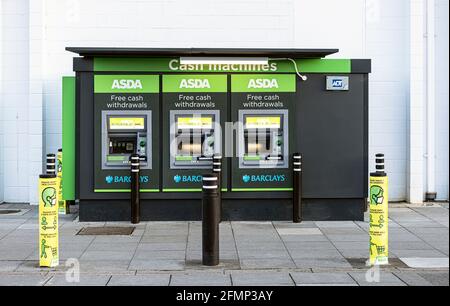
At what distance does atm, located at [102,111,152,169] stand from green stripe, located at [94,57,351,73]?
34.3 inches

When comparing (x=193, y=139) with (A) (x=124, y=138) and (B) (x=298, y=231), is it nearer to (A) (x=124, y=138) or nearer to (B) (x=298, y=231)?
(A) (x=124, y=138)

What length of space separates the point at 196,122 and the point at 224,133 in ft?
1.93

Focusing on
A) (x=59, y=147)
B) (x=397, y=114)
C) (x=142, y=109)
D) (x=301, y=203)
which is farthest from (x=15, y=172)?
(x=397, y=114)

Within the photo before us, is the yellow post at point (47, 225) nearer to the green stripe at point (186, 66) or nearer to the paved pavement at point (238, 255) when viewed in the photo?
the paved pavement at point (238, 255)

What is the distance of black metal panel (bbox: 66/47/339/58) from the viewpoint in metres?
12.0

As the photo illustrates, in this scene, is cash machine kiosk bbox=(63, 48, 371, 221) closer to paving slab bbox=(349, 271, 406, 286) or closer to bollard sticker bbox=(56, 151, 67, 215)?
bollard sticker bbox=(56, 151, 67, 215)

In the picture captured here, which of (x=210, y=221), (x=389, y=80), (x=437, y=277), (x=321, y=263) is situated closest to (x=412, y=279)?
(x=437, y=277)

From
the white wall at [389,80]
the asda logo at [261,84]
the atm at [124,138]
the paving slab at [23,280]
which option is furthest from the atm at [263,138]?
the paving slab at [23,280]

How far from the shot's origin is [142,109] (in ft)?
41.3

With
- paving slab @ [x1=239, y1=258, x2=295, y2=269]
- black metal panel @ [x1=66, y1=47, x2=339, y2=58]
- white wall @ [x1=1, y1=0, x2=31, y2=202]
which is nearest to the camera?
paving slab @ [x1=239, y1=258, x2=295, y2=269]

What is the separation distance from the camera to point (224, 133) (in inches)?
499

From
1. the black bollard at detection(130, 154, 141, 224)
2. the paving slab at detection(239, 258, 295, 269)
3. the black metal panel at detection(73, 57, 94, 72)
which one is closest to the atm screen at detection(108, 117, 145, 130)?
the black bollard at detection(130, 154, 141, 224)
